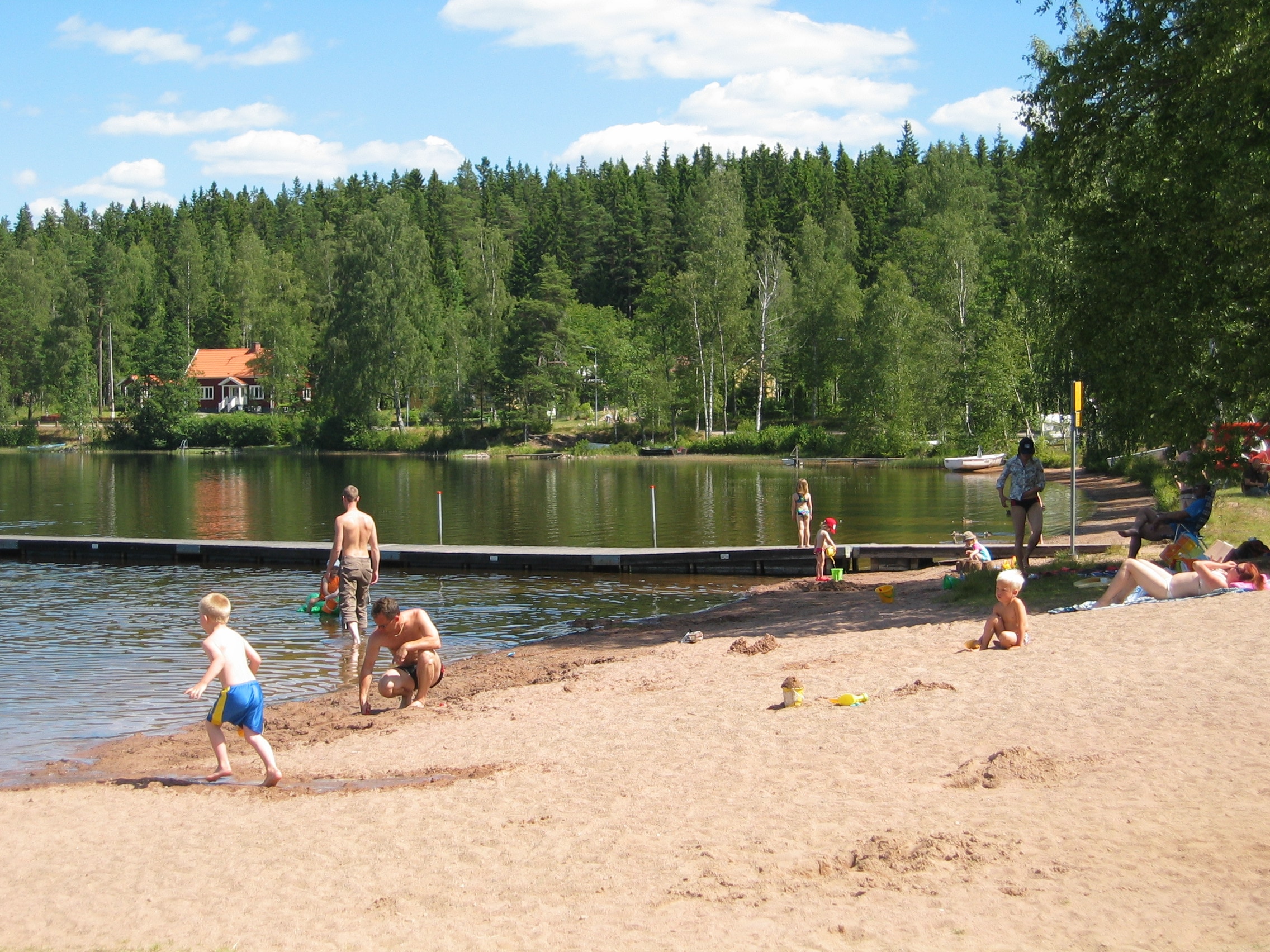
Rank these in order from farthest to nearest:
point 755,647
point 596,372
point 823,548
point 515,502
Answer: point 596,372 < point 515,502 < point 823,548 < point 755,647

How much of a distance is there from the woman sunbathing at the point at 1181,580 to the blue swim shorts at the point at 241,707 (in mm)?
8279

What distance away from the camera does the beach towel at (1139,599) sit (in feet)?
36.9

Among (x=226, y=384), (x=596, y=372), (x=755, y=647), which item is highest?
(x=226, y=384)

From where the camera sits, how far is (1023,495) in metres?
14.9

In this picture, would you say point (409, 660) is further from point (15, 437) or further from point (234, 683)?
point (15, 437)

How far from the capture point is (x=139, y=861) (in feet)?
22.1

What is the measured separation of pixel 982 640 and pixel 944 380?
5666cm

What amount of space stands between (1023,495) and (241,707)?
10584mm

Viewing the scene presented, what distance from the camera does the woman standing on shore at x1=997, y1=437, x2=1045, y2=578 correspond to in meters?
14.9

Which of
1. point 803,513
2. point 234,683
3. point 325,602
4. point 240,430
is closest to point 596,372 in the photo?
point 240,430

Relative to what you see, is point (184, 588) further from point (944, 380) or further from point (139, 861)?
point (944, 380)

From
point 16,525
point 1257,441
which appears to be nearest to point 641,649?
point 1257,441

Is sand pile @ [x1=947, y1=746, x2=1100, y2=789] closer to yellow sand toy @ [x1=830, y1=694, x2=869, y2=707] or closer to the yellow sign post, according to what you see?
yellow sand toy @ [x1=830, y1=694, x2=869, y2=707]

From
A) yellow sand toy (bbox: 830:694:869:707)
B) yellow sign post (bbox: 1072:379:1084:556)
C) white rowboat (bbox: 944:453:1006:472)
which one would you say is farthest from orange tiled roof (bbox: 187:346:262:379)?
yellow sand toy (bbox: 830:694:869:707)
